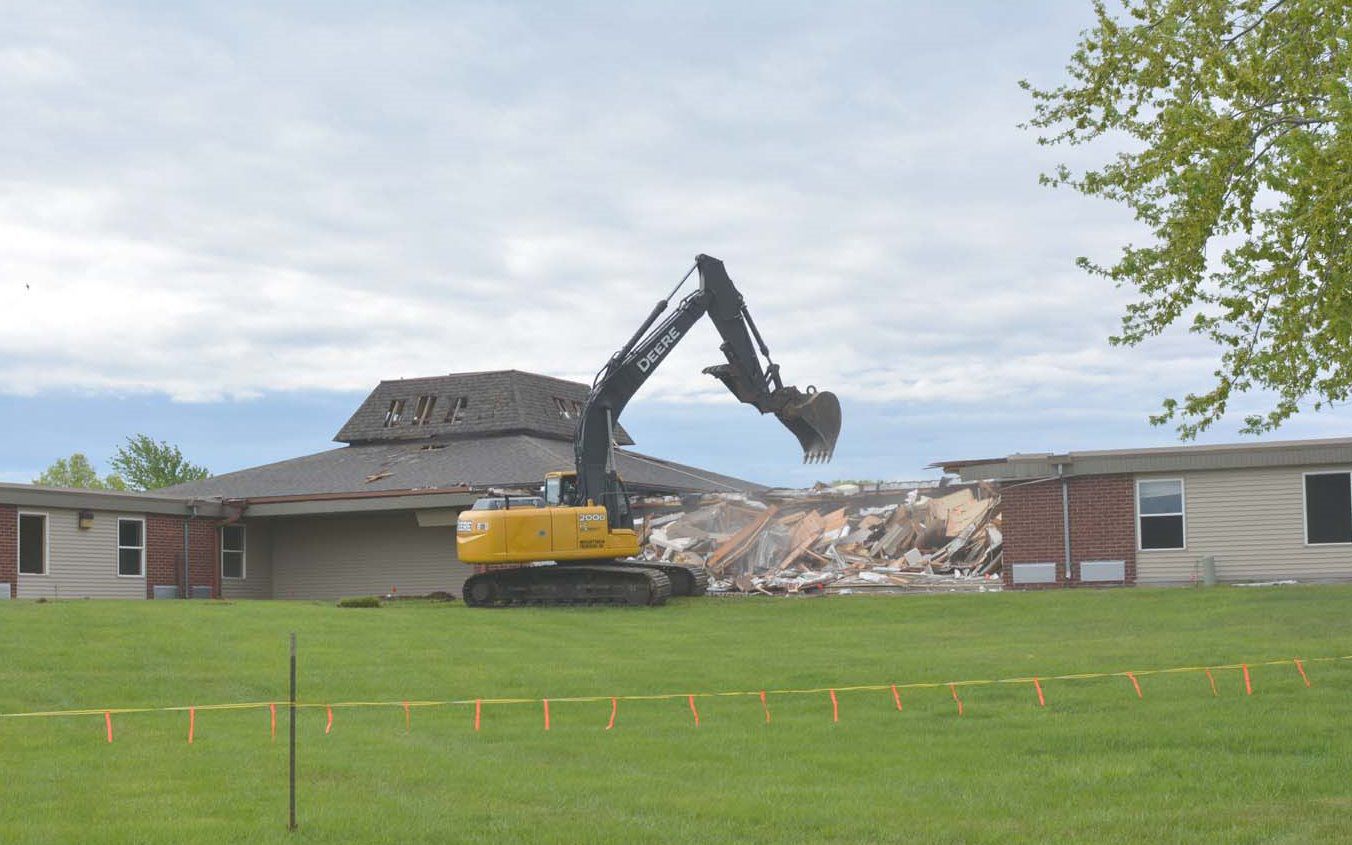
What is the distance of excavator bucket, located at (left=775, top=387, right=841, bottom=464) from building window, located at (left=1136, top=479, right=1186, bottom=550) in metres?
6.55

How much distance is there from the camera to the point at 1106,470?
3222cm

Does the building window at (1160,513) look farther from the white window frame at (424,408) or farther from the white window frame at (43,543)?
the white window frame at (43,543)


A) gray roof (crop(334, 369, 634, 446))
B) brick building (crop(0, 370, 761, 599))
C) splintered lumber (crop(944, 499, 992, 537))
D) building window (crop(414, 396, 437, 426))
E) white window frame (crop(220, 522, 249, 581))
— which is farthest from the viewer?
building window (crop(414, 396, 437, 426))

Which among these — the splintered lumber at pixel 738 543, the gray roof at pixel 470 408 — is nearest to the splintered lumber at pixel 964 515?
the splintered lumber at pixel 738 543

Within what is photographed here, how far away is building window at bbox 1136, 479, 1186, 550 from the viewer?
3192 centimetres

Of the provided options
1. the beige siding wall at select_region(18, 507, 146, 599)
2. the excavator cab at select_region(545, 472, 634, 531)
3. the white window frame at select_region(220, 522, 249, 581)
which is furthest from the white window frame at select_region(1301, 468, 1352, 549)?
the beige siding wall at select_region(18, 507, 146, 599)

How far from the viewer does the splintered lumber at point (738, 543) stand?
123ft

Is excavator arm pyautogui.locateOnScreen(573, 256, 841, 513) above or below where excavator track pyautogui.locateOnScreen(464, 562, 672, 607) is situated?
above

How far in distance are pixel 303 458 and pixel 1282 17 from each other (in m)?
→ 35.2

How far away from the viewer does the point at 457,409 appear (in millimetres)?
46969

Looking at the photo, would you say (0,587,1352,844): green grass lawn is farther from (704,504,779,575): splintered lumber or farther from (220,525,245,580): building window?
(220,525,245,580): building window

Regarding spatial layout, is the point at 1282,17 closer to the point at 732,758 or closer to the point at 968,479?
the point at 732,758

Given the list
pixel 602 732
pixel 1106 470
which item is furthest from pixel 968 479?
pixel 602 732

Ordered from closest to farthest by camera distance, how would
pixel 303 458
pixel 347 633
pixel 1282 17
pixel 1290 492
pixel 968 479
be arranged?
pixel 1282 17, pixel 347 633, pixel 1290 492, pixel 968 479, pixel 303 458
